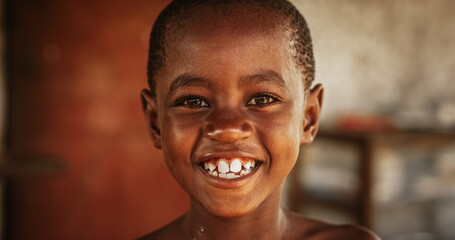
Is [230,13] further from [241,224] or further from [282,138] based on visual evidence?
[241,224]

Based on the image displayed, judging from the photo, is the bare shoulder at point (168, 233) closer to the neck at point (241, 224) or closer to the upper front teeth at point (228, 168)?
the neck at point (241, 224)

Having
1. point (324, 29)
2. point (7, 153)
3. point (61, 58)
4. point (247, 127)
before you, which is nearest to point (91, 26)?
point (61, 58)

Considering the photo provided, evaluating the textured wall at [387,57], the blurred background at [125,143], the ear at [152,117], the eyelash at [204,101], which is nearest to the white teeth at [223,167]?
the eyelash at [204,101]

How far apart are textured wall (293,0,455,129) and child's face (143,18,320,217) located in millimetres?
2689

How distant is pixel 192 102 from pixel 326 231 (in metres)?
0.51

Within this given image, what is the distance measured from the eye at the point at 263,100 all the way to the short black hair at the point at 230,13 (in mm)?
101

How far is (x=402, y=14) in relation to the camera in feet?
13.4

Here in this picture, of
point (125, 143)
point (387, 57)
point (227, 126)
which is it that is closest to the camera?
point (227, 126)

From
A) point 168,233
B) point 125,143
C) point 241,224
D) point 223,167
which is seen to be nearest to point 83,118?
point 125,143

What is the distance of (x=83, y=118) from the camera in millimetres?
2945

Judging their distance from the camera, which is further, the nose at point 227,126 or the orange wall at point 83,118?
the orange wall at point 83,118

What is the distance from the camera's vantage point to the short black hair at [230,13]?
3.06ft

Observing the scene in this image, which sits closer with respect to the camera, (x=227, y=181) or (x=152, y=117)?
(x=227, y=181)

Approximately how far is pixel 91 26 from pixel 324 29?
1.82 m
